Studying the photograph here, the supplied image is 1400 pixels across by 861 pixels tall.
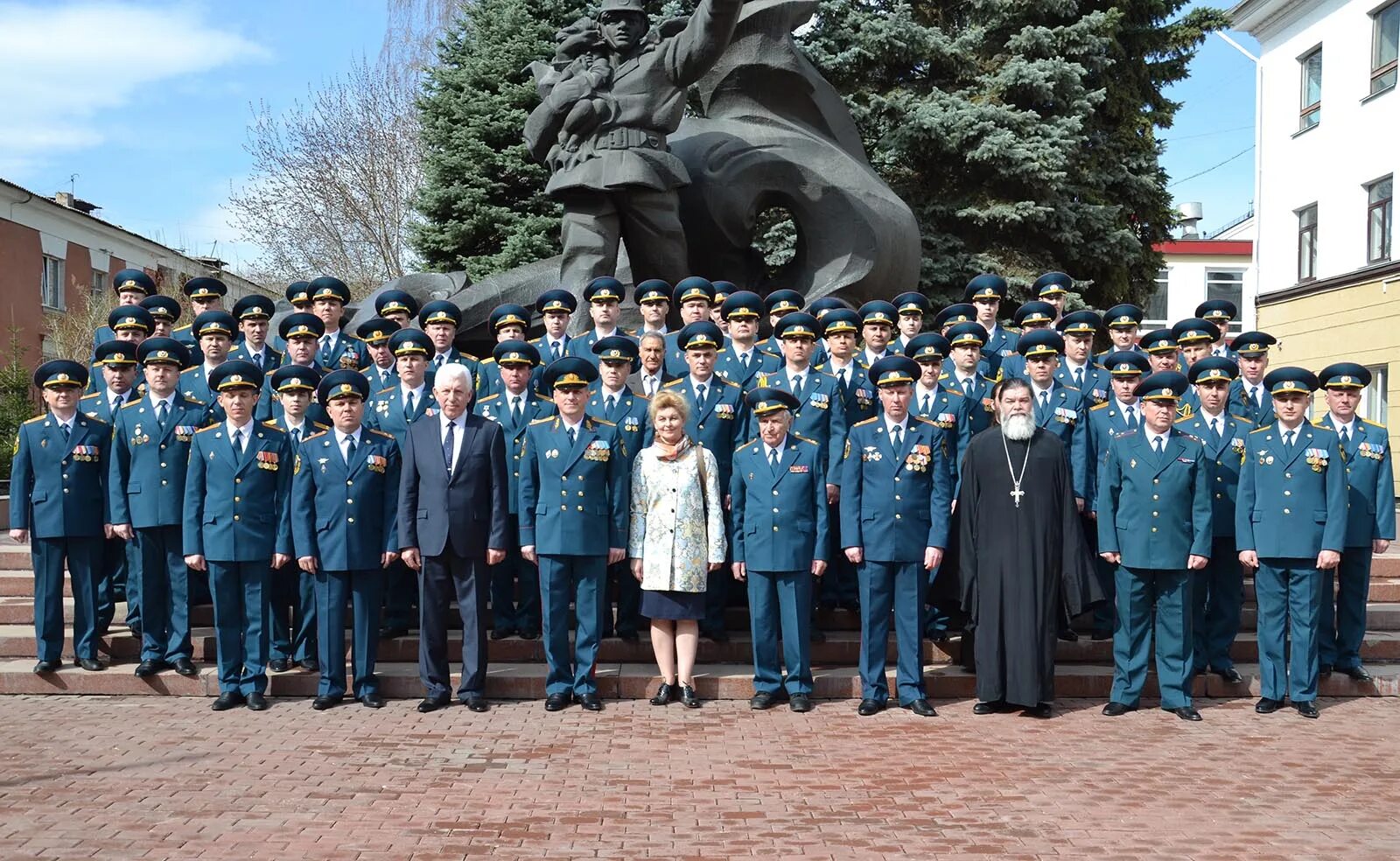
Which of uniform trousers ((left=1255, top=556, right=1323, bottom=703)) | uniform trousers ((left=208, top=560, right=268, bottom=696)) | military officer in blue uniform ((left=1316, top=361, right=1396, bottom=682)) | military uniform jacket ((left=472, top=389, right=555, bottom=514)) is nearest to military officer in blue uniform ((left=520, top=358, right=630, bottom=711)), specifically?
military uniform jacket ((left=472, top=389, right=555, bottom=514))

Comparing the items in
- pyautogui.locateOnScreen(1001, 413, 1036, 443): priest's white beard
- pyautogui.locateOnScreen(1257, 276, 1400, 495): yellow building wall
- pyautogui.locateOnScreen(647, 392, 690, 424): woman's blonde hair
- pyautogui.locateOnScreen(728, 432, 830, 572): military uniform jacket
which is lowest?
pyautogui.locateOnScreen(728, 432, 830, 572): military uniform jacket

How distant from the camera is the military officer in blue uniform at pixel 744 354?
805 centimetres

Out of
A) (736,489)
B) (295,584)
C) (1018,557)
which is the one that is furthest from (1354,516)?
(295,584)

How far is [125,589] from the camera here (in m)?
8.20

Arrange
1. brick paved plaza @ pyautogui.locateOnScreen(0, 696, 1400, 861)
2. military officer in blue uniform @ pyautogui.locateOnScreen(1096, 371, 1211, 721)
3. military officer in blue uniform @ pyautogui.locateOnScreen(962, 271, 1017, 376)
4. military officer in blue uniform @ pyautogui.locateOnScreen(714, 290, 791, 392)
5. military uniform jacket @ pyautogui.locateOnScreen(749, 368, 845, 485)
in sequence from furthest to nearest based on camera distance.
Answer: military officer in blue uniform @ pyautogui.locateOnScreen(962, 271, 1017, 376)
military officer in blue uniform @ pyautogui.locateOnScreen(714, 290, 791, 392)
military uniform jacket @ pyautogui.locateOnScreen(749, 368, 845, 485)
military officer in blue uniform @ pyautogui.locateOnScreen(1096, 371, 1211, 721)
brick paved plaza @ pyautogui.locateOnScreen(0, 696, 1400, 861)

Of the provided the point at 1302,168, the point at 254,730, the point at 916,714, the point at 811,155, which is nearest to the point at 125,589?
the point at 254,730

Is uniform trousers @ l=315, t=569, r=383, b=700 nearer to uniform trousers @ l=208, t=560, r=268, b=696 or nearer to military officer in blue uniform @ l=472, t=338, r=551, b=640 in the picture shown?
uniform trousers @ l=208, t=560, r=268, b=696

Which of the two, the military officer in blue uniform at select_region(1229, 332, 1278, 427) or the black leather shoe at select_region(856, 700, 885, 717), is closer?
the black leather shoe at select_region(856, 700, 885, 717)

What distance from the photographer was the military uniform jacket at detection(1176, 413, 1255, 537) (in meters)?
7.39

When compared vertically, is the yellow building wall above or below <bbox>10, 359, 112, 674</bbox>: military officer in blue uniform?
above

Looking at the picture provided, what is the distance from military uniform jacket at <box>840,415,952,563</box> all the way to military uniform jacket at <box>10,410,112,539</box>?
13.7 ft

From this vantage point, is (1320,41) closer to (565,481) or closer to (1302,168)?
(1302,168)

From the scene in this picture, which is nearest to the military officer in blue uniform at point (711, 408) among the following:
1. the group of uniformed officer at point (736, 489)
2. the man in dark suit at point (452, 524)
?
the group of uniformed officer at point (736, 489)

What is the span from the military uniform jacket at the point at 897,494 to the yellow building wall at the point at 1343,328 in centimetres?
1459
